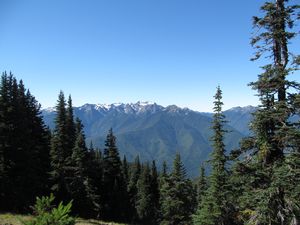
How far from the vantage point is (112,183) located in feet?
181

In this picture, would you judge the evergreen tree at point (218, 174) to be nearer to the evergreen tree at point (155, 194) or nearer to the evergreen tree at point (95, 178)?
the evergreen tree at point (95, 178)

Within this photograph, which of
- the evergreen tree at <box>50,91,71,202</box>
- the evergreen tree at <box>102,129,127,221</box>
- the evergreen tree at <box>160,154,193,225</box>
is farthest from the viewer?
the evergreen tree at <box>102,129,127,221</box>

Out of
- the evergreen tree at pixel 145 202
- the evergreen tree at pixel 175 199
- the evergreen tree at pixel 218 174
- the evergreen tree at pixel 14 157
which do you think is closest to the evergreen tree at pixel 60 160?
the evergreen tree at pixel 14 157

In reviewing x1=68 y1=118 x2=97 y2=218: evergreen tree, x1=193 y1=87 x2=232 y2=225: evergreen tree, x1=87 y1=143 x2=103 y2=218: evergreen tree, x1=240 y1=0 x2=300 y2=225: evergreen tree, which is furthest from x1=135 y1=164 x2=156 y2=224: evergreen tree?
x1=240 y1=0 x2=300 y2=225: evergreen tree

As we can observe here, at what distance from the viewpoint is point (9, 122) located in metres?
35.3

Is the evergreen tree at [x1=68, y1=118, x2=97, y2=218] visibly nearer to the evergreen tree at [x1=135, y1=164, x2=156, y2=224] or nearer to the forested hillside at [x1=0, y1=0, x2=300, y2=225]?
the forested hillside at [x1=0, y1=0, x2=300, y2=225]

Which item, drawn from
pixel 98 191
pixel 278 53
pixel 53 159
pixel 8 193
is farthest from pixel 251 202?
pixel 98 191

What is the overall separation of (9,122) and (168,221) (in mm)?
26543

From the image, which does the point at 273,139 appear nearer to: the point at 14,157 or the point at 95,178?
the point at 14,157

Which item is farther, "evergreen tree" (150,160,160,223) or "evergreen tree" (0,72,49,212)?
"evergreen tree" (150,160,160,223)

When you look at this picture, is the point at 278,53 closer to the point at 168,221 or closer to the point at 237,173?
the point at 237,173

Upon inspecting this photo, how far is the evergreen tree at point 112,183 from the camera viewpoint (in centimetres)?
5300

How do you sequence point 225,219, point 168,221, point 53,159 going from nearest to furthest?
point 225,219 < point 53,159 < point 168,221

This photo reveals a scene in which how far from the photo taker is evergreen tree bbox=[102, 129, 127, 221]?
53.0 meters
